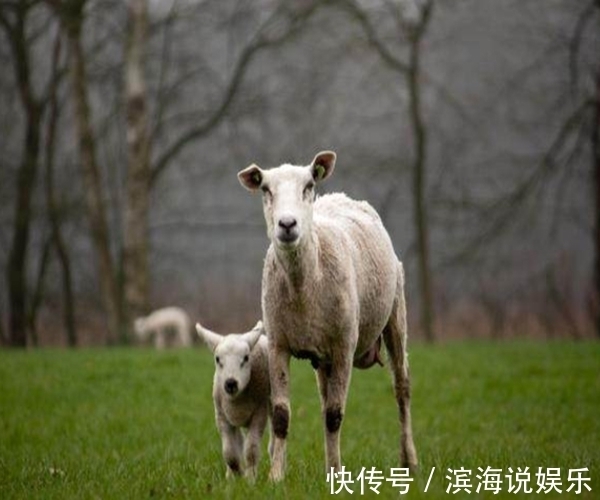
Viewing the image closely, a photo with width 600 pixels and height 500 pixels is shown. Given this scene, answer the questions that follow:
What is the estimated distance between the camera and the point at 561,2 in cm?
2236

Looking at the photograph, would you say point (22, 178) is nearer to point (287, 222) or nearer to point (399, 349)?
point (399, 349)

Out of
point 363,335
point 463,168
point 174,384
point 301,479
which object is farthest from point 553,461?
point 463,168

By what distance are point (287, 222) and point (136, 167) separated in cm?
1555

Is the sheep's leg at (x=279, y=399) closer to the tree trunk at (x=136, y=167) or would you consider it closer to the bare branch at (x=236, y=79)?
the tree trunk at (x=136, y=167)

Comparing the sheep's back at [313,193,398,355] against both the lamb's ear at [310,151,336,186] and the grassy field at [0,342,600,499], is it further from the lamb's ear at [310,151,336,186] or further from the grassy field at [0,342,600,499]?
the grassy field at [0,342,600,499]

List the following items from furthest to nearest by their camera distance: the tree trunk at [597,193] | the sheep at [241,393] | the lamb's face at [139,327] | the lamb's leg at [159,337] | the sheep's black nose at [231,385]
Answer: the lamb's leg at [159,337] → the tree trunk at [597,193] → the lamb's face at [139,327] → the sheep at [241,393] → the sheep's black nose at [231,385]

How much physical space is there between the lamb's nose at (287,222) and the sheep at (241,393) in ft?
4.57

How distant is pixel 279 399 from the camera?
21.0 ft

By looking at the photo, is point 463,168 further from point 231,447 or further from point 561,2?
point 231,447

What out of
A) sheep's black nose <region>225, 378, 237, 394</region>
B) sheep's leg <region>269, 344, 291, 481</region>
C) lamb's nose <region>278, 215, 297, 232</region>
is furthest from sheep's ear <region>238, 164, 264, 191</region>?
sheep's black nose <region>225, 378, 237, 394</region>

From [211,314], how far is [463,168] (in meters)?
7.79

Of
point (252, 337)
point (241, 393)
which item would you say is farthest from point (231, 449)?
point (252, 337)

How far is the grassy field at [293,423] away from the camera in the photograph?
20.7 feet

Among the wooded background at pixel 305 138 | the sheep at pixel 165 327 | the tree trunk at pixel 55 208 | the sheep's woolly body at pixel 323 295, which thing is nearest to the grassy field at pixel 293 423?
the sheep's woolly body at pixel 323 295
